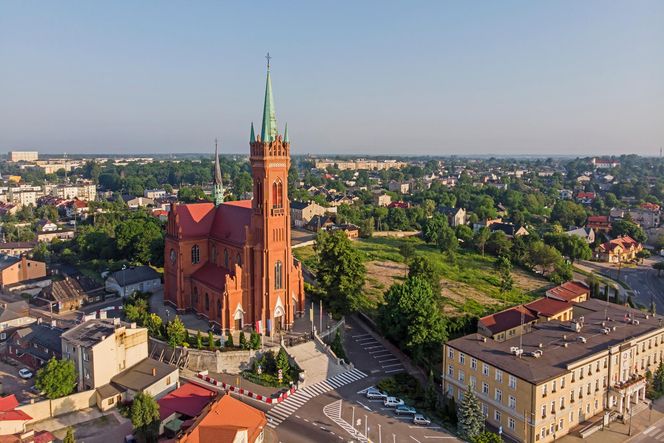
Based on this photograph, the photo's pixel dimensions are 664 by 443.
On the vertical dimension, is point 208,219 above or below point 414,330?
above

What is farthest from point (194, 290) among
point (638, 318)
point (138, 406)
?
point (638, 318)

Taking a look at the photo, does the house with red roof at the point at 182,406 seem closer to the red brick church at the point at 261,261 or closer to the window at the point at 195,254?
the red brick church at the point at 261,261

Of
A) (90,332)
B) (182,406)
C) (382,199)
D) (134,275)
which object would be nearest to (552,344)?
(182,406)

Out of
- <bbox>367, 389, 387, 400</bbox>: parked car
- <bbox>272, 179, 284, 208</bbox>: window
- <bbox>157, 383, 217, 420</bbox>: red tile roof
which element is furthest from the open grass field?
<bbox>157, 383, 217, 420</bbox>: red tile roof

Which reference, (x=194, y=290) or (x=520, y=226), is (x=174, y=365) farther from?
(x=520, y=226)

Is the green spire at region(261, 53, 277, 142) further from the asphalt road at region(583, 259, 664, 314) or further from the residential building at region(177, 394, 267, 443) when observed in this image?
the asphalt road at region(583, 259, 664, 314)

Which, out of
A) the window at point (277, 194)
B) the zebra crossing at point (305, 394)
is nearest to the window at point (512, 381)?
the zebra crossing at point (305, 394)
